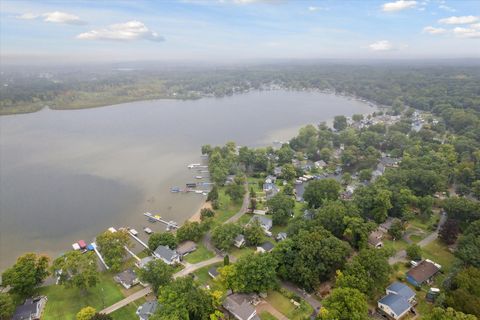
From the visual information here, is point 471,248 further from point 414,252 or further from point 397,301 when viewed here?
point 397,301

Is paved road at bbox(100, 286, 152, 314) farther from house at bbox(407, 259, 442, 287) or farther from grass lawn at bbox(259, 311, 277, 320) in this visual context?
house at bbox(407, 259, 442, 287)

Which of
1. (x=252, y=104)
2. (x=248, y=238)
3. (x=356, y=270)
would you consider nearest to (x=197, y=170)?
(x=248, y=238)

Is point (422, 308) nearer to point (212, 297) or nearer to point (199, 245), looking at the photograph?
point (212, 297)

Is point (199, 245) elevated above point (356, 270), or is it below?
below

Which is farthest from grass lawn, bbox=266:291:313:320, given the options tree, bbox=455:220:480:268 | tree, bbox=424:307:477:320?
tree, bbox=455:220:480:268

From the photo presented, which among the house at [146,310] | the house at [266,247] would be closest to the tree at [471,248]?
the house at [266,247]

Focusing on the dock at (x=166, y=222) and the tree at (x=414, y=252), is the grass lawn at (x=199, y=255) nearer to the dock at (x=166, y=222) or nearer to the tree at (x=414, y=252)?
the dock at (x=166, y=222)
